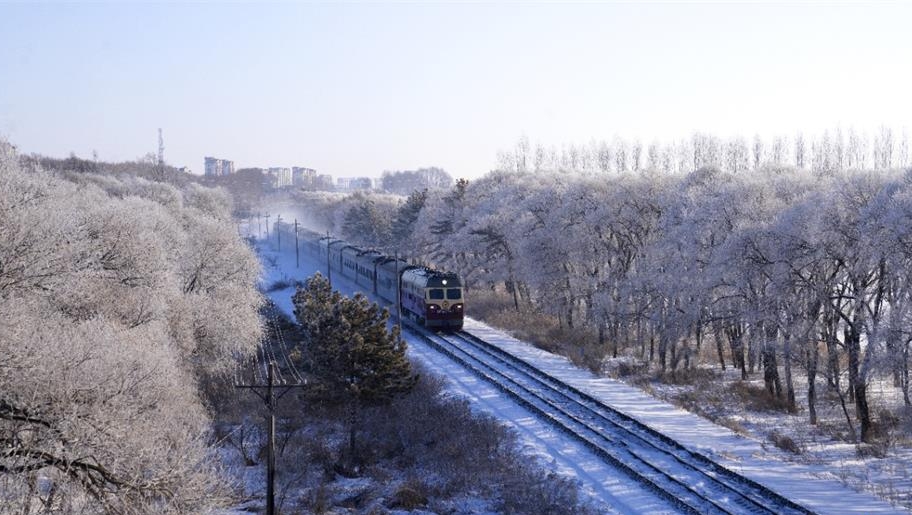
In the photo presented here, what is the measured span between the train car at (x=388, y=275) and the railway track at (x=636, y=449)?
1406 centimetres

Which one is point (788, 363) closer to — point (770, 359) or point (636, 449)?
point (770, 359)

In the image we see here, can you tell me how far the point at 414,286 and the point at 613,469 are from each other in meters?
24.1

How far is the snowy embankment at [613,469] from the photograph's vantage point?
17.8 metres

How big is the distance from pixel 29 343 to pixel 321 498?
824 centimetres

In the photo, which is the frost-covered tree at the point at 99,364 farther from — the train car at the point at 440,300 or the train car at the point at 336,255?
the train car at the point at 336,255

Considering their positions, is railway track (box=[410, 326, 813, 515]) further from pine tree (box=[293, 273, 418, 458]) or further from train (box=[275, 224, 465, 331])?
train (box=[275, 224, 465, 331])

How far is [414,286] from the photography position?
143 ft

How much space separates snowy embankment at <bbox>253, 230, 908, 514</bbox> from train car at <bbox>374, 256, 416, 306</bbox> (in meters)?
11.9

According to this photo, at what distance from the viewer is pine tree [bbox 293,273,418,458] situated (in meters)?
25.5

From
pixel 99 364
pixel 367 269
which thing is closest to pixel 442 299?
pixel 367 269

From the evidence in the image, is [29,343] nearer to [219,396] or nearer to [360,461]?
[360,461]

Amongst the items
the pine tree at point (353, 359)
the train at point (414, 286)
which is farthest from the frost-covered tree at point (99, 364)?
the train at point (414, 286)

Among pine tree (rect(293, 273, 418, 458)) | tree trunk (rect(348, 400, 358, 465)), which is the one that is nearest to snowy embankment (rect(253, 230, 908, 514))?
pine tree (rect(293, 273, 418, 458))

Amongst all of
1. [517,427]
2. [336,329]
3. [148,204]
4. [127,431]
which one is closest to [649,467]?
[517,427]
